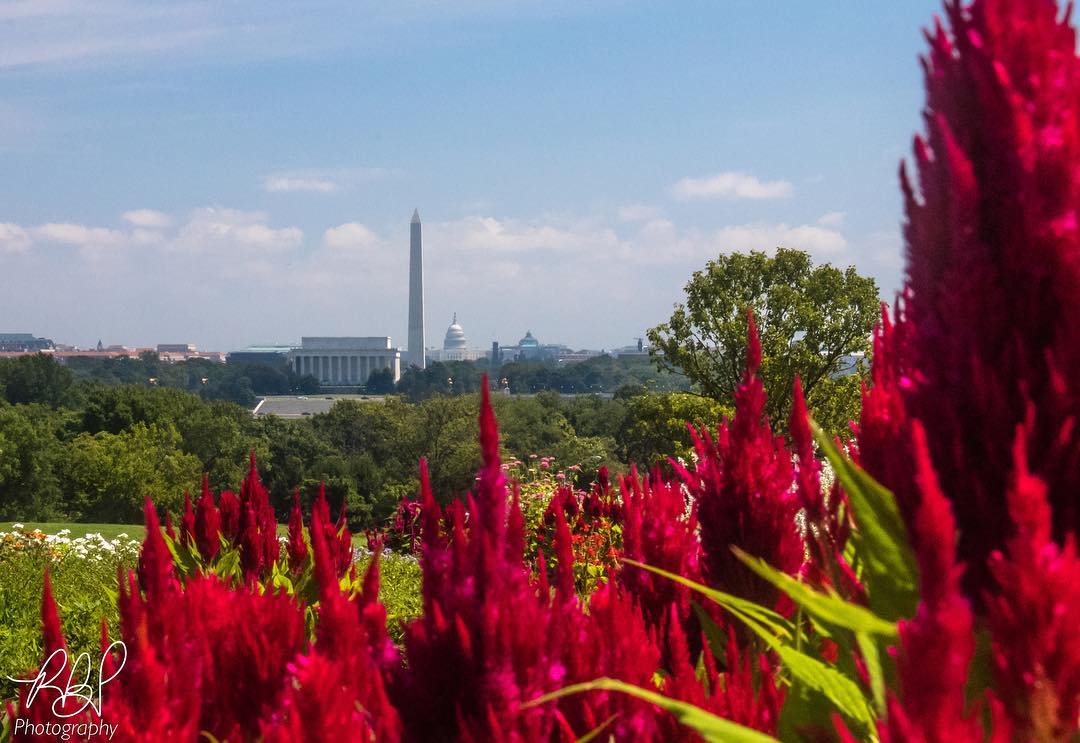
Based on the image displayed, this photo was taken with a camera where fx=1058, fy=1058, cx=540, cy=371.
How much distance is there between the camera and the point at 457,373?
395 ft

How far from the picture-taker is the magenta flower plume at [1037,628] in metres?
0.76

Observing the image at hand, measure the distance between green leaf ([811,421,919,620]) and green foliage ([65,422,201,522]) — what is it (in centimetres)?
4836

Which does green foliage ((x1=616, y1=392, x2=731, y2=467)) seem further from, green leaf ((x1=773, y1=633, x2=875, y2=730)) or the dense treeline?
green leaf ((x1=773, y1=633, x2=875, y2=730))

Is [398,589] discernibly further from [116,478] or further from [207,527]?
[116,478]

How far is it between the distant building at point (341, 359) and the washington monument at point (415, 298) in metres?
4.39

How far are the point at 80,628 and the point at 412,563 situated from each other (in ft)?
15.8

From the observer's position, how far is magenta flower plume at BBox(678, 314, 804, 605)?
1.88 m

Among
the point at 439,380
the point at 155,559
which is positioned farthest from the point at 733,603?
the point at 439,380

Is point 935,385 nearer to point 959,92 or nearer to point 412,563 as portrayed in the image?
point 959,92

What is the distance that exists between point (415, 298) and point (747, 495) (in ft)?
453

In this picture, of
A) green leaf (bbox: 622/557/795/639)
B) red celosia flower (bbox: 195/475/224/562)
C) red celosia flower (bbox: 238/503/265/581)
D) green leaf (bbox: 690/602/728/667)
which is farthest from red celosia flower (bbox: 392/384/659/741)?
red celosia flower (bbox: 238/503/265/581)

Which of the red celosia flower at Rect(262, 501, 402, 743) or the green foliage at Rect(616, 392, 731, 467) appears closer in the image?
the red celosia flower at Rect(262, 501, 402, 743)

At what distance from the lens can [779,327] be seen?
2764 cm

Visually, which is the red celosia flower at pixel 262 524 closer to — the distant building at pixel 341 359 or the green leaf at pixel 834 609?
the green leaf at pixel 834 609
